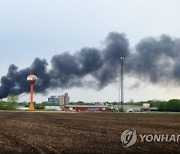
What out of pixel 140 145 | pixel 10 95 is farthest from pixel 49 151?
pixel 10 95

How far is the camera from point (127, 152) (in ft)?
70.0

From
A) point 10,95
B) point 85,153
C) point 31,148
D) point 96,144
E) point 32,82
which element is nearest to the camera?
point 85,153

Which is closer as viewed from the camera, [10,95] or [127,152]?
[127,152]

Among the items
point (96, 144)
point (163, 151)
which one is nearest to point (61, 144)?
point (96, 144)

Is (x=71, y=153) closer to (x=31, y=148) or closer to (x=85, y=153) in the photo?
(x=85, y=153)

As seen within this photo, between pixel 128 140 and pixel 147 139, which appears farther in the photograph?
pixel 147 139

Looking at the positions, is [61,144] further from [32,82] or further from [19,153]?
[32,82]

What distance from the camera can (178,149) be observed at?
22.2 meters

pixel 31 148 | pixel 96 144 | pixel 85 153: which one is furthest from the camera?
pixel 96 144

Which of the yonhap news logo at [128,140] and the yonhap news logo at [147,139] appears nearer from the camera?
the yonhap news logo at [128,140]

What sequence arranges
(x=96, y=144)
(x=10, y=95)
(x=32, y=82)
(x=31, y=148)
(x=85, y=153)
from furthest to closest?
(x=10, y=95) → (x=32, y=82) → (x=96, y=144) → (x=31, y=148) → (x=85, y=153)

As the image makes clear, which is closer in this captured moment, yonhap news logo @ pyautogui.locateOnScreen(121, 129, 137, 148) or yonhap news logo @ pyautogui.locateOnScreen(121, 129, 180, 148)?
yonhap news logo @ pyautogui.locateOnScreen(121, 129, 137, 148)

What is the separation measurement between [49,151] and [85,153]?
214 centimetres

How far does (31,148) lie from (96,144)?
Result: 441cm
